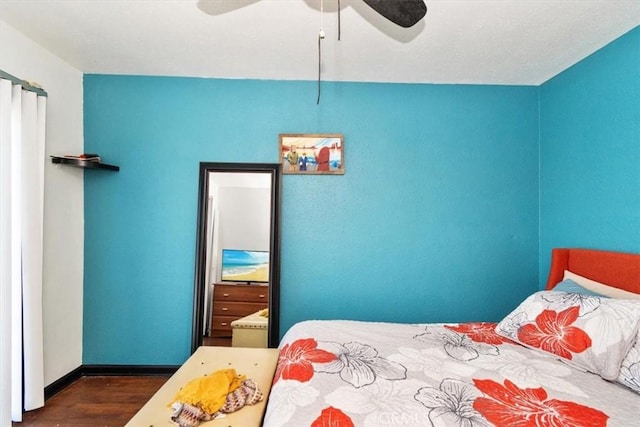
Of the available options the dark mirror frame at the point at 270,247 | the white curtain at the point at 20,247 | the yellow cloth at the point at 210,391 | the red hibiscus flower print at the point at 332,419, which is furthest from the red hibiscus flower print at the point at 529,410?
the white curtain at the point at 20,247

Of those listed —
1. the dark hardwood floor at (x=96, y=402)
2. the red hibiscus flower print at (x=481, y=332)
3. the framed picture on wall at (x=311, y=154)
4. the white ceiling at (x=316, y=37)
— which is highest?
the white ceiling at (x=316, y=37)

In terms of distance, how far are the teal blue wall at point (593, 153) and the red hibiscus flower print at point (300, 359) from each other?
2.07m

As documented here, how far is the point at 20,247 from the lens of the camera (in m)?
2.13

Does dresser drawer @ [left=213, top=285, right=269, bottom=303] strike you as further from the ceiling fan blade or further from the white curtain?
the ceiling fan blade

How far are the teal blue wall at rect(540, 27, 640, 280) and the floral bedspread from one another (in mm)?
1153

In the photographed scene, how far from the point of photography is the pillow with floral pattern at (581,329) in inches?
59.0

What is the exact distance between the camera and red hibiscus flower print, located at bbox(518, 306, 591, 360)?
5.28 ft

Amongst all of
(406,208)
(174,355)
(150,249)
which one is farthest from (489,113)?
(174,355)

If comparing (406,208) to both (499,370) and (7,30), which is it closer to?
(499,370)

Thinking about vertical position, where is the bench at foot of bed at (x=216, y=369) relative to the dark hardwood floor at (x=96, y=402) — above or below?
above

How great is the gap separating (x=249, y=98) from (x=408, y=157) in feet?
4.86

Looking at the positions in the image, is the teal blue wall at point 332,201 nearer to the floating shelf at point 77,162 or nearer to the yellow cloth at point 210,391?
the floating shelf at point 77,162

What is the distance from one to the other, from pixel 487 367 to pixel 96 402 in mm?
2632

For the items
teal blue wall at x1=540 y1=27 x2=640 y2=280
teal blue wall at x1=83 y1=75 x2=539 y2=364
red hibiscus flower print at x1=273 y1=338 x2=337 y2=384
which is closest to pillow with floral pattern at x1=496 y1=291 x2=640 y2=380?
teal blue wall at x1=540 y1=27 x2=640 y2=280
